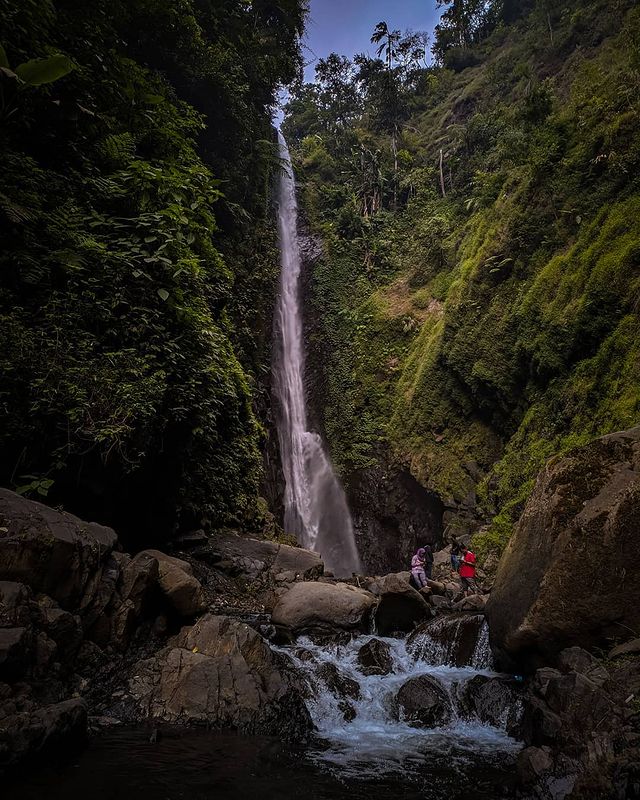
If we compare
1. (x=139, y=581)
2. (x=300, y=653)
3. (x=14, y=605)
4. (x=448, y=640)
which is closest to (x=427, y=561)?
(x=448, y=640)

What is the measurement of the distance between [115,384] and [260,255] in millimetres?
15376

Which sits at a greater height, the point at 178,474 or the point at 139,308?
the point at 139,308

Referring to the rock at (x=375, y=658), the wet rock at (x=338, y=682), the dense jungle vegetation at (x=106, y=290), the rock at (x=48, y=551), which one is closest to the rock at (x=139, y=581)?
the rock at (x=48, y=551)

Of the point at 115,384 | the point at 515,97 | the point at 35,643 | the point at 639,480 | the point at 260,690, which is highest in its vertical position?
the point at 515,97

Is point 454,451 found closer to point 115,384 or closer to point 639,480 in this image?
point 639,480

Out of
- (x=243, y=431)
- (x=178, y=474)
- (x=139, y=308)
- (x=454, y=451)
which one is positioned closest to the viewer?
(x=139, y=308)

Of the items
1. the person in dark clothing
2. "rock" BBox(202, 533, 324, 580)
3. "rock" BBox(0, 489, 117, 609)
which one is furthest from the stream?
the person in dark clothing

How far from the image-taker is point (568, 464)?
6.21 metres

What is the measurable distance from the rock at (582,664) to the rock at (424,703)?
4.99 feet

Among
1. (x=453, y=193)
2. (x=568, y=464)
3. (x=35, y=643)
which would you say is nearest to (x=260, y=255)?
(x=453, y=193)

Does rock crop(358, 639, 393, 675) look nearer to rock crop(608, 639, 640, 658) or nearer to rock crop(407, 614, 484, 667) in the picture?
rock crop(407, 614, 484, 667)

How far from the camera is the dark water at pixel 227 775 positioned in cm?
321

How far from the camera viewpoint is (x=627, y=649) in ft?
15.5

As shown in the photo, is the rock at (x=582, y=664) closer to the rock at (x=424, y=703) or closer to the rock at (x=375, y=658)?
the rock at (x=424, y=703)
